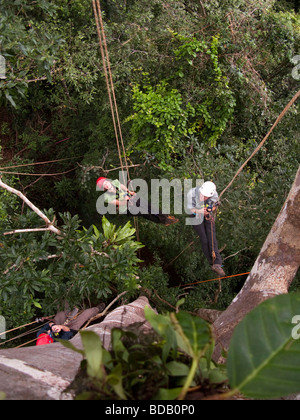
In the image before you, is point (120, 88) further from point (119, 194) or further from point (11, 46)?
point (11, 46)

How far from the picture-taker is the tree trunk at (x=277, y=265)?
2.64m

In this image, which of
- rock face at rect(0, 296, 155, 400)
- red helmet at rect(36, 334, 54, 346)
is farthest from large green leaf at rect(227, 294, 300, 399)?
red helmet at rect(36, 334, 54, 346)

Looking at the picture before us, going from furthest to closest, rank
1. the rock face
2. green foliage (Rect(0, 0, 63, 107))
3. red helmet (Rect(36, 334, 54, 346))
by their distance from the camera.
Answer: red helmet (Rect(36, 334, 54, 346))
green foliage (Rect(0, 0, 63, 107))
the rock face

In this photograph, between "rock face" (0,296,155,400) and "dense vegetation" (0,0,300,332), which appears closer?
"rock face" (0,296,155,400)

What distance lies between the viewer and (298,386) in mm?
933

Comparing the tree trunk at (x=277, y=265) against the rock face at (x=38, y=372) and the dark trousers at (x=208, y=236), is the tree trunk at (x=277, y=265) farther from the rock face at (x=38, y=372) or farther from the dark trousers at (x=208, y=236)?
Result: the dark trousers at (x=208, y=236)

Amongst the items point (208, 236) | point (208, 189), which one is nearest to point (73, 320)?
point (208, 236)

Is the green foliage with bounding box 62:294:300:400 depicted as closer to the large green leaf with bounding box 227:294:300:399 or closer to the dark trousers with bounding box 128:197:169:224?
the large green leaf with bounding box 227:294:300:399

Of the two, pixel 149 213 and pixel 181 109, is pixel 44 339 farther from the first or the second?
pixel 181 109

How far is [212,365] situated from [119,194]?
9.17ft

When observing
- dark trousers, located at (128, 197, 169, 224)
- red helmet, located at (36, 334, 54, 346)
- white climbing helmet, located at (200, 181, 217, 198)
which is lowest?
red helmet, located at (36, 334, 54, 346)

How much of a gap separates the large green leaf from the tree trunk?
165cm

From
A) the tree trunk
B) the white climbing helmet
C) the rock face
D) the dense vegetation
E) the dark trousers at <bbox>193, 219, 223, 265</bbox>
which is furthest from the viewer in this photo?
the dense vegetation

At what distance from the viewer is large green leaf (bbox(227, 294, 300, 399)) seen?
94 centimetres
